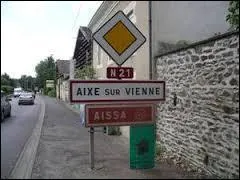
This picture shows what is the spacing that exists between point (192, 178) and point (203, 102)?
5.14 ft

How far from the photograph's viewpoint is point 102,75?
20422 mm

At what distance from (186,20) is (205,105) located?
5.20 m

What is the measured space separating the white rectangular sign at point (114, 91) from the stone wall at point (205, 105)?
96 cm

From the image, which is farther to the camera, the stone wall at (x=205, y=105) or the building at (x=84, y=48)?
the building at (x=84, y=48)

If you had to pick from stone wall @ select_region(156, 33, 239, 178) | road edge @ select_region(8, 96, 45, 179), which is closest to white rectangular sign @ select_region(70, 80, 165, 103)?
stone wall @ select_region(156, 33, 239, 178)

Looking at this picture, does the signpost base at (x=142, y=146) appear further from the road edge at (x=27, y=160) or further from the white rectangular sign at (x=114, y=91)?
the road edge at (x=27, y=160)

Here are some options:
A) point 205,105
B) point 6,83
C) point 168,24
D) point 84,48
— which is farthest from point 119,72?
point 84,48

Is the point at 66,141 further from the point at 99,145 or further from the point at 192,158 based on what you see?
the point at 192,158

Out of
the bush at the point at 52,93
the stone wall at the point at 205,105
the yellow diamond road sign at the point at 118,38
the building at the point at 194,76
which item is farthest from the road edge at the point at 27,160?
the bush at the point at 52,93

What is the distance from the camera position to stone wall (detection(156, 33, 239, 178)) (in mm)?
7426

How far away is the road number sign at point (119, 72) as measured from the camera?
775 centimetres

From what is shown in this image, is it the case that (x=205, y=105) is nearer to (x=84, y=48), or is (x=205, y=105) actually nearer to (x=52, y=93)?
(x=84, y=48)

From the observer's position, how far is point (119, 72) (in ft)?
25.6

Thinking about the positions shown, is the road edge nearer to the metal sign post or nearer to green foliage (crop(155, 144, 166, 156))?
the metal sign post
